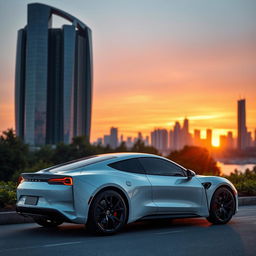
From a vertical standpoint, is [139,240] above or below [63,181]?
below

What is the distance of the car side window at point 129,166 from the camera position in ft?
29.1

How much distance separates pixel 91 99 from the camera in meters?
185

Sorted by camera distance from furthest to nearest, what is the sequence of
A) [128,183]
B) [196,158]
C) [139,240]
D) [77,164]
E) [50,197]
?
[196,158] < [77,164] < [128,183] < [50,197] < [139,240]

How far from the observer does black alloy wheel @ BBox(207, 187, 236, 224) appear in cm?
995

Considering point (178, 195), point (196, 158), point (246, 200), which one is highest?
point (178, 195)

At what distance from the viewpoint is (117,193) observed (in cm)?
848

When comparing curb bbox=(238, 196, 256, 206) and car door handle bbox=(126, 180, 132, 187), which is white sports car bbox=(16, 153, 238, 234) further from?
curb bbox=(238, 196, 256, 206)

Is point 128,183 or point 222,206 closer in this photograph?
point 128,183

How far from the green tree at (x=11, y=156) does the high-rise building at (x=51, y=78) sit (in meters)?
94.5

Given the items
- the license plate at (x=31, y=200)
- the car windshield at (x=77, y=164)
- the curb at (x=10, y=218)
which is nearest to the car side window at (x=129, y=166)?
the car windshield at (x=77, y=164)

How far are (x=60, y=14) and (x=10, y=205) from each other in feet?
583

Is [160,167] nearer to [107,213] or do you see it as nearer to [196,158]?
[107,213]

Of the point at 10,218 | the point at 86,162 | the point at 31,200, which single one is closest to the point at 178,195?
the point at 86,162

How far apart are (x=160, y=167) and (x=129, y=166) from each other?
754 millimetres
